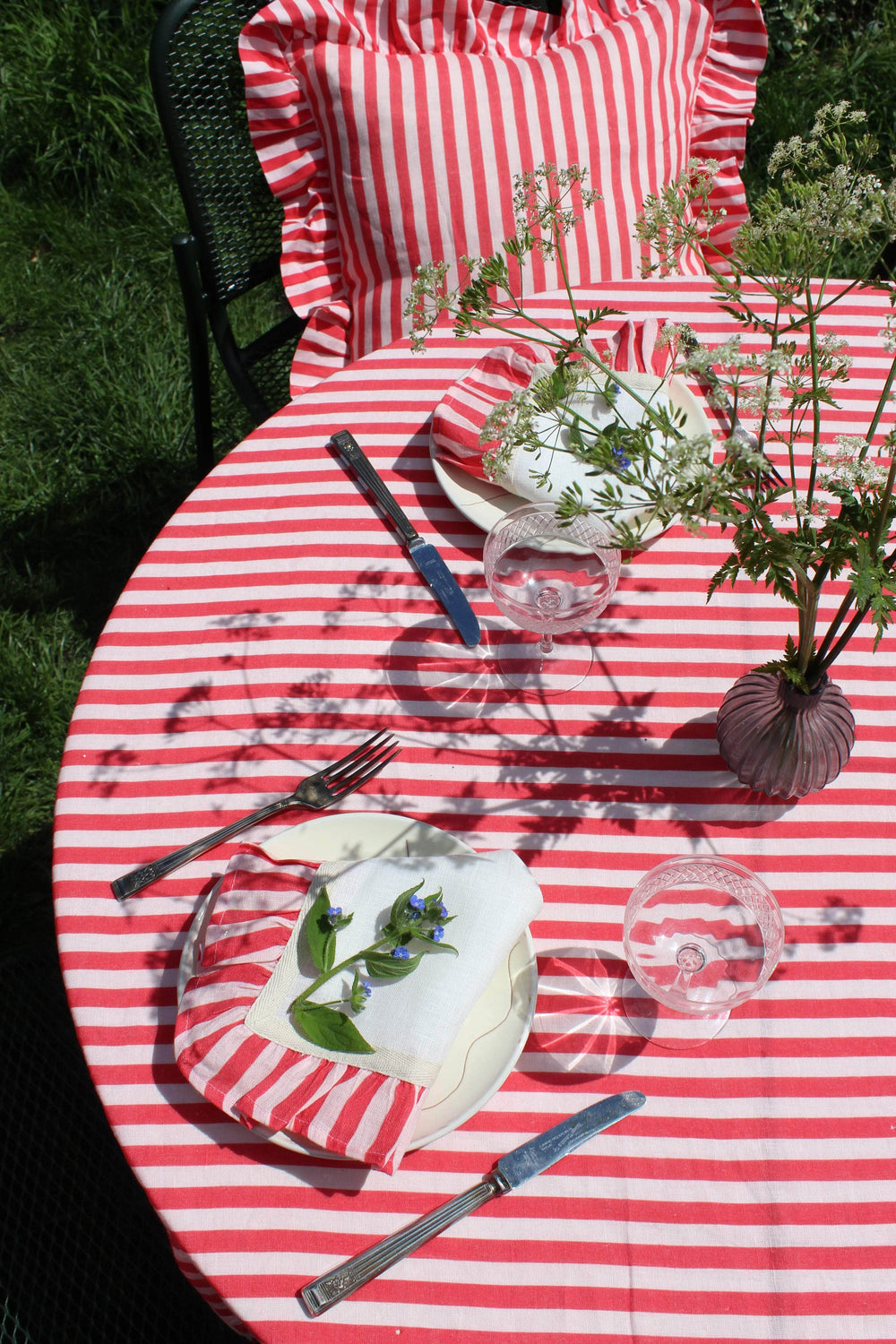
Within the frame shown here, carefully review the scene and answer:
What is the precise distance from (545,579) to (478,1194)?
0.72m

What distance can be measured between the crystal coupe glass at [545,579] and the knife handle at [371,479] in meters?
0.14

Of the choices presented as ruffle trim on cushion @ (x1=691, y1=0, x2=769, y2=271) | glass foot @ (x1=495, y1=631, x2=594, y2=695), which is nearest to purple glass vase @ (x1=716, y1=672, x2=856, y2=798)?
glass foot @ (x1=495, y1=631, x2=594, y2=695)

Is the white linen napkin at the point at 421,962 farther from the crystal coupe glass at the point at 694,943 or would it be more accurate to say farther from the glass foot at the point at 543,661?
A: the glass foot at the point at 543,661

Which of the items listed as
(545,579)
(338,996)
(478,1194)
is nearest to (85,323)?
(545,579)

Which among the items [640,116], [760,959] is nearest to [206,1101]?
[760,959]

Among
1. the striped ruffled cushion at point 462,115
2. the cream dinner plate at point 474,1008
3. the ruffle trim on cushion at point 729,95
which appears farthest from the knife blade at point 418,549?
the ruffle trim on cushion at point 729,95

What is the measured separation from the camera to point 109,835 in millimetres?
1313

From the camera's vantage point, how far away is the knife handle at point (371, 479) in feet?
4.89

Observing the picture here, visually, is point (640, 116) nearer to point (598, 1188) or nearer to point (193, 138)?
point (193, 138)

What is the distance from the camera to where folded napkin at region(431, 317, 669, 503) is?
4.76 feet

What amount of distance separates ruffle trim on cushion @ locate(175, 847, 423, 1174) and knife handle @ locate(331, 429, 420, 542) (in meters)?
0.52

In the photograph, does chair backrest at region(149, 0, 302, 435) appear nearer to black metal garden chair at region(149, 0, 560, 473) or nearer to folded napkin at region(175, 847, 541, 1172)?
black metal garden chair at region(149, 0, 560, 473)

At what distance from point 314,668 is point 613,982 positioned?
54 centimetres

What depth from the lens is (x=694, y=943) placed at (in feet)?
3.96
